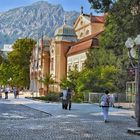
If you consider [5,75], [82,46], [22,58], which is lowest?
[5,75]

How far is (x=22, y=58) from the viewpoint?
99.3 metres

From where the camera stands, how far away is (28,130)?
51.6ft

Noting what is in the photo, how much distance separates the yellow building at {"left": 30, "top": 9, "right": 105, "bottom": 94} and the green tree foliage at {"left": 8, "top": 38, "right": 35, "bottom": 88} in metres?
6.38

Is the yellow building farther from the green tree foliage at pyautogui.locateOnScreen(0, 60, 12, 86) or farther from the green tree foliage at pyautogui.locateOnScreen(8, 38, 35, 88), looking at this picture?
the green tree foliage at pyautogui.locateOnScreen(8, 38, 35, 88)

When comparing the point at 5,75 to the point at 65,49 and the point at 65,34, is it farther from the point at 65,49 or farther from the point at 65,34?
the point at 65,34

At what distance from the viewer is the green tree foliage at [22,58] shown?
96.6m

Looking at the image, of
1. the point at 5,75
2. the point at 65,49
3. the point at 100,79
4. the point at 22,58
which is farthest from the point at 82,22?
the point at 100,79

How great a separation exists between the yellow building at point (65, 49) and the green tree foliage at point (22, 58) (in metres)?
6.38

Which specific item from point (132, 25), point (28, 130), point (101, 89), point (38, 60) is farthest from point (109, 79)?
point (38, 60)

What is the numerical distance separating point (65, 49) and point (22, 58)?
82.1 ft

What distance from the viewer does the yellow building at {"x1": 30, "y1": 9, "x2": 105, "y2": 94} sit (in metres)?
69.3

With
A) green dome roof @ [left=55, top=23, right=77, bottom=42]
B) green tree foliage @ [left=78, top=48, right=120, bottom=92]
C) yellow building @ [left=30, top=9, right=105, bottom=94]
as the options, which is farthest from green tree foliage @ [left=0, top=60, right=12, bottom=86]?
green tree foliage @ [left=78, top=48, right=120, bottom=92]

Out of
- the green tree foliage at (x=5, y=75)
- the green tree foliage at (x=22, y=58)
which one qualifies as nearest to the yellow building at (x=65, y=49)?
the green tree foliage at (x=5, y=75)

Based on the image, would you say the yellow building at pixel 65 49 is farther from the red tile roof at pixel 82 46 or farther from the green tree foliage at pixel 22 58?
the green tree foliage at pixel 22 58
